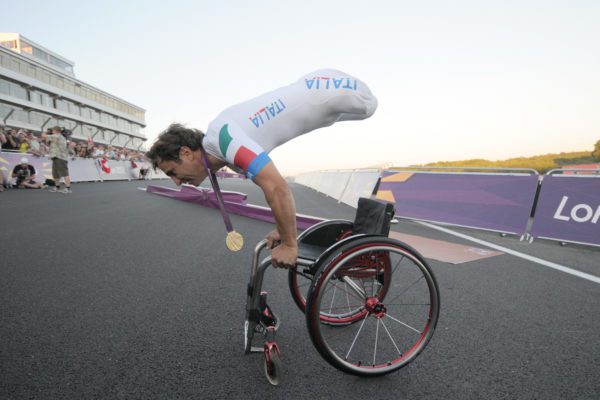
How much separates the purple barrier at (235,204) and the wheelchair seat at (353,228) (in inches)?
104

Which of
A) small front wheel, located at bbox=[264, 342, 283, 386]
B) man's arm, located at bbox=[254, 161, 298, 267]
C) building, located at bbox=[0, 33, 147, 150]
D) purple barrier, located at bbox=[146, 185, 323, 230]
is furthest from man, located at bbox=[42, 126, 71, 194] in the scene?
building, located at bbox=[0, 33, 147, 150]

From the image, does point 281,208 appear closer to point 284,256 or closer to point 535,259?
point 284,256

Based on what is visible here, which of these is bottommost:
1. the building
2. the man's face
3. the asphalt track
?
the asphalt track

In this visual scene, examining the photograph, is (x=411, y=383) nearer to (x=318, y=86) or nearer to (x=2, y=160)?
(x=318, y=86)

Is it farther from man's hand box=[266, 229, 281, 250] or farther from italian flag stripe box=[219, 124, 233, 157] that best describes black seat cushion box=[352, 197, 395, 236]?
italian flag stripe box=[219, 124, 233, 157]

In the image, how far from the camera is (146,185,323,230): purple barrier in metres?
5.11

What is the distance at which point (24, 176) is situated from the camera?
1048cm

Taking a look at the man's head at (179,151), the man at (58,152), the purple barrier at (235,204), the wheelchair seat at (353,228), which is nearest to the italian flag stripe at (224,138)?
the man's head at (179,151)

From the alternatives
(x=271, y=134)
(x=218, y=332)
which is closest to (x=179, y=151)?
(x=271, y=134)

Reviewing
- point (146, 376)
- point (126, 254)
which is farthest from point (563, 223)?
point (126, 254)

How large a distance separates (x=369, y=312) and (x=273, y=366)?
0.62 meters

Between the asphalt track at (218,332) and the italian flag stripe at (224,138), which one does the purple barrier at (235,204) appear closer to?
the asphalt track at (218,332)

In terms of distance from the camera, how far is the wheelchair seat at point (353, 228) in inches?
71.2

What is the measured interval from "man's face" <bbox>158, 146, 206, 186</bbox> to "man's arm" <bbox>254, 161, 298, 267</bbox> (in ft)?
2.08
